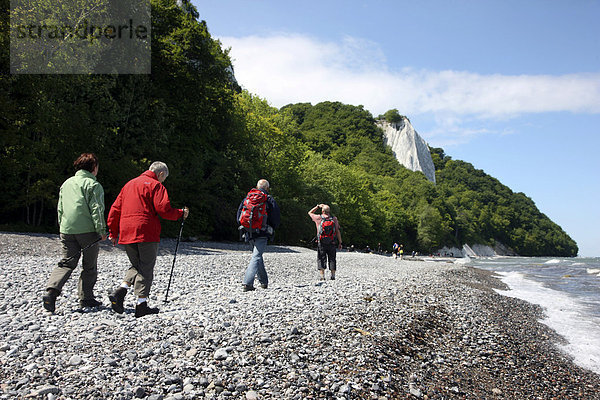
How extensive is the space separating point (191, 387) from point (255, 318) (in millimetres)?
2315

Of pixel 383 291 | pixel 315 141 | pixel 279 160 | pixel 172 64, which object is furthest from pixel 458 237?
pixel 383 291

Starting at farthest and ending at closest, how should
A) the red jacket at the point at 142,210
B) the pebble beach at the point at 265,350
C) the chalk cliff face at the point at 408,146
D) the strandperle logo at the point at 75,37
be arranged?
the chalk cliff face at the point at 408,146 < the strandperle logo at the point at 75,37 < the red jacket at the point at 142,210 < the pebble beach at the point at 265,350

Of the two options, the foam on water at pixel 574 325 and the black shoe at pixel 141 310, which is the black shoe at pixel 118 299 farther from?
the foam on water at pixel 574 325

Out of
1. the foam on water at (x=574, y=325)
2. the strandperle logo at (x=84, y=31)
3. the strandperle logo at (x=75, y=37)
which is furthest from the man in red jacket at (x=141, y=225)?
the strandperle logo at (x=84, y=31)

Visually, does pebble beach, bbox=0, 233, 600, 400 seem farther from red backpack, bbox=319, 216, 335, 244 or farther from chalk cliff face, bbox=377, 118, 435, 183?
chalk cliff face, bbox=377, 118, 435, 183

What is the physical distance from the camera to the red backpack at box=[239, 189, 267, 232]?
28.6 feet

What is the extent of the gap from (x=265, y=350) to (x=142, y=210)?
2866 mm

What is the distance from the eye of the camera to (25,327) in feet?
18.4

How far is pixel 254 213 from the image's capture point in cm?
875

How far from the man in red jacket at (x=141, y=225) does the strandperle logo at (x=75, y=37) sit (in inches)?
722

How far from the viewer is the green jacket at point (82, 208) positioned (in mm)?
6234

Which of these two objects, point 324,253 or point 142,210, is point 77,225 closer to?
point 142,210

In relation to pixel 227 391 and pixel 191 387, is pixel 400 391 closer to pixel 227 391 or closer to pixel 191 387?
pixel 227 391

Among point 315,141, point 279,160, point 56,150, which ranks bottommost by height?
point 56,150
